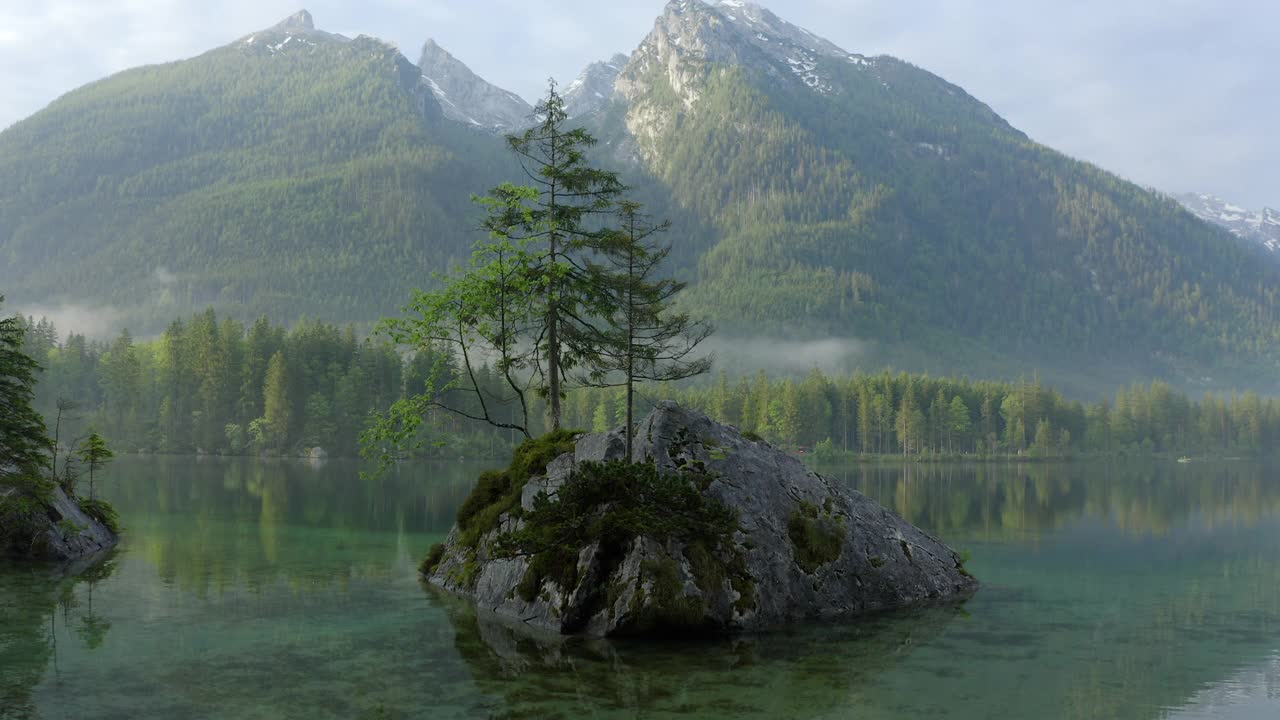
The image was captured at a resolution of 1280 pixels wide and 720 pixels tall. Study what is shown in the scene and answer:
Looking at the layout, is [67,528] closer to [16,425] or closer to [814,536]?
[16,425]

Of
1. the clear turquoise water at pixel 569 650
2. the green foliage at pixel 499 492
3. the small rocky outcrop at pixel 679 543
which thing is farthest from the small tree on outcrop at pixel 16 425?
the small rocky outcrop at pixel 679 543

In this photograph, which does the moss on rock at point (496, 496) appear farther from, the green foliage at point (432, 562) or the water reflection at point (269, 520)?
the water reflection at point (269, 520)

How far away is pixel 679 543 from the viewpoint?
23.5 meters

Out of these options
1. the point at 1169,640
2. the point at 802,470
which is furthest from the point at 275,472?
the point at 1169,640

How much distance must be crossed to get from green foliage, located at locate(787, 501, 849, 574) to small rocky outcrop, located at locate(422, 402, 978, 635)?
34mm

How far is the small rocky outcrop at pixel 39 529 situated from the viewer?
3238cm

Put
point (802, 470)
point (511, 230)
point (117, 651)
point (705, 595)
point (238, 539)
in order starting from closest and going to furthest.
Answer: point (117, 651) → point (705, 595) → point (802, 470) → point (511, 230) → point (238, 539)

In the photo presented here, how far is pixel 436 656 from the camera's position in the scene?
20297 mm

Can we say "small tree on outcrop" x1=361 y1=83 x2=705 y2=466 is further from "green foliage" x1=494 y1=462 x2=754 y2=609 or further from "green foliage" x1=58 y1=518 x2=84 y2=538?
"green foliage" x1=58 y1=518 x2=84 y2=538

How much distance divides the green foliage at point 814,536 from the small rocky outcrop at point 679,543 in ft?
0.11

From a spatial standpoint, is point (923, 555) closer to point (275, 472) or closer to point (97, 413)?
point (275, 472)

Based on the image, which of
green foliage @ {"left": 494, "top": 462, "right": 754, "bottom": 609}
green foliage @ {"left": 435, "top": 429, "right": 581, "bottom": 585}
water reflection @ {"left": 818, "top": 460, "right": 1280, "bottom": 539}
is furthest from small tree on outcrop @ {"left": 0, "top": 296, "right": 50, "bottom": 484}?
water reflection @ {"left": 818, "top": 460, "right": 1280, "bottom": 539}

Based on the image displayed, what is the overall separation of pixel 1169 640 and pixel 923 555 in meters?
7.15

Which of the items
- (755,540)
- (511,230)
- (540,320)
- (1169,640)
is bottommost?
(1169,640)
